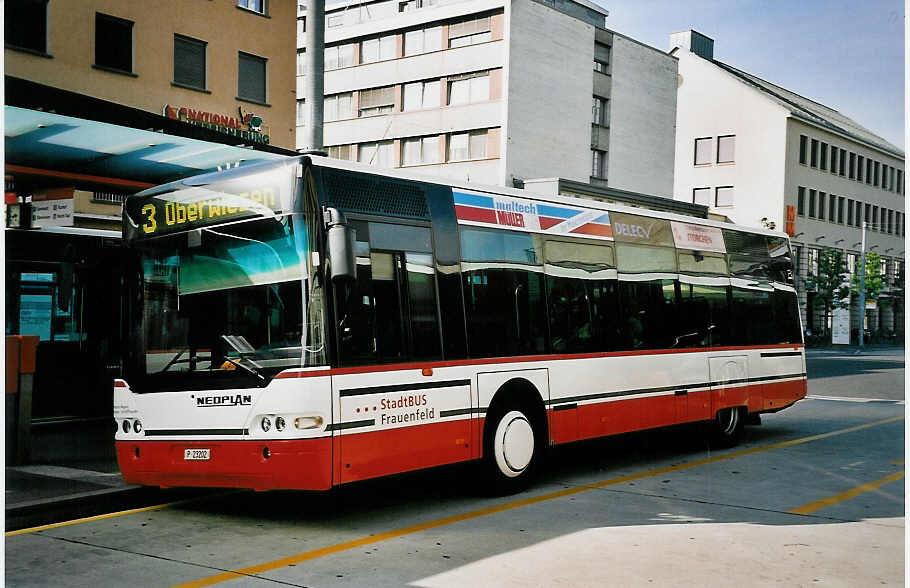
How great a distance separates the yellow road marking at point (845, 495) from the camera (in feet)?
29.1

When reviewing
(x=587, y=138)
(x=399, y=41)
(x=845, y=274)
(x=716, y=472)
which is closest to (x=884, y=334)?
(x=845, y=274)

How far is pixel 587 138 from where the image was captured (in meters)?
A: 55.3

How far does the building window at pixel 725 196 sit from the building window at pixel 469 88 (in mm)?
Answer: 18948

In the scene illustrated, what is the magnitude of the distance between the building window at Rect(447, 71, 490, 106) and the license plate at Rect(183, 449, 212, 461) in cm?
4484

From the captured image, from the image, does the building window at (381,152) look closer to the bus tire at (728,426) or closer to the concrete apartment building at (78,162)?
the concrete apartment building at (78,162)

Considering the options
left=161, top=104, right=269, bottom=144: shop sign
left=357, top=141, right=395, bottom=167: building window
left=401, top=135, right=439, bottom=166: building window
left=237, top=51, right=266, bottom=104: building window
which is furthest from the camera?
left=357, top=141, right=395, bottom=167: building window

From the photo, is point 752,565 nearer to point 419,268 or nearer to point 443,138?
point 419,268

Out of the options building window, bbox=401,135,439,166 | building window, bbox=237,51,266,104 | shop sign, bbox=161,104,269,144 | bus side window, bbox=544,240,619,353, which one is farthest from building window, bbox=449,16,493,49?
bus side window, bbox=544,240,619,353

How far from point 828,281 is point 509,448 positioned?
52.9 metres

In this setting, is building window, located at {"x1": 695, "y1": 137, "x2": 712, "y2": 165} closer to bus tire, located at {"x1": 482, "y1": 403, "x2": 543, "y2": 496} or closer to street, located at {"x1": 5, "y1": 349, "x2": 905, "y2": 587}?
street, located at {"x1": 5, "y1": 349, "x2": 905, "y2": 587}

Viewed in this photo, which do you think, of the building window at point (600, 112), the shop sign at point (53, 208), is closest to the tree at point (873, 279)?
the building window at point (600, 112)

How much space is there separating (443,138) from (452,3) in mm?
6870

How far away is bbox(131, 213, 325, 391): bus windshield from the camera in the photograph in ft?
25.6

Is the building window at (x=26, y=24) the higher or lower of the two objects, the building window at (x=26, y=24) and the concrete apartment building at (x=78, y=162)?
the higher
